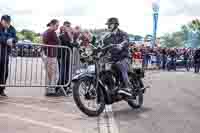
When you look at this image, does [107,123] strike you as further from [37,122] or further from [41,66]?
[41,66]

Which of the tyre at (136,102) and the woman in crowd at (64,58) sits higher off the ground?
the woman in crowd at (64,58)

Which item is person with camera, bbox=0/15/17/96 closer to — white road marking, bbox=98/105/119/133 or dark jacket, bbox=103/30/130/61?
Answer: dark jacket, bbox=103/30/130/61

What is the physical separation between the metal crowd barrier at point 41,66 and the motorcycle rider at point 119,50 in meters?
1.94

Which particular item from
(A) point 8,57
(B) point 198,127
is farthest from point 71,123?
(A) point 8,57

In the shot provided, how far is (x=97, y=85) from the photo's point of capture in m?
8.58

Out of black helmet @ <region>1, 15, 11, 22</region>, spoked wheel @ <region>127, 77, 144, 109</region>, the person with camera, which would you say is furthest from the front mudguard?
black helmet @ <region>1, 15, 11, 22</region>

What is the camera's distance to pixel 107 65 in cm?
903

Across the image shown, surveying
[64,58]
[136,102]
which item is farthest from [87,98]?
[64,58]

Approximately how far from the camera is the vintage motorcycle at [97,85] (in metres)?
8.36

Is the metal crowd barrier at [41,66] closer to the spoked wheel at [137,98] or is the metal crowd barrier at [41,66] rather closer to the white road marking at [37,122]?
the spoked wheel at [137,98]

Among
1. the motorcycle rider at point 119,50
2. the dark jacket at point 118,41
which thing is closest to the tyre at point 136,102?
the motorcycle rider at point 119,50

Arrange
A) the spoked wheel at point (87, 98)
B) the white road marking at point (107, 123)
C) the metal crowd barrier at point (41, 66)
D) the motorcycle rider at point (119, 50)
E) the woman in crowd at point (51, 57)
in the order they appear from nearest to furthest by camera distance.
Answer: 1. the white road marking at point (107, 123)
2. the spoked wheel at point (87, 98)
3. the motorcycle rider at point (119, 50)
4. the metal crowd barrier at point (41, 66)
5. the woman in crowd at point (51, 57)

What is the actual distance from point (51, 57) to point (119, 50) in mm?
2717

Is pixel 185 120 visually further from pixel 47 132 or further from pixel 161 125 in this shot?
pixel 47 132
